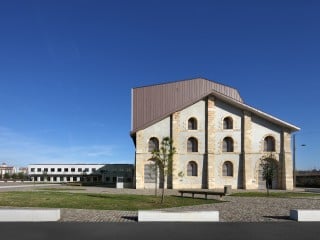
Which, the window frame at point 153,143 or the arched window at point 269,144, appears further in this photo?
the window frame at point 153,143

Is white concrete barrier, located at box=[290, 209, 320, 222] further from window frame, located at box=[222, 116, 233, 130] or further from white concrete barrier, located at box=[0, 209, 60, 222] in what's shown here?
window frame, located at box=[222, 116, 233, 130]

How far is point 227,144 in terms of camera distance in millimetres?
45469

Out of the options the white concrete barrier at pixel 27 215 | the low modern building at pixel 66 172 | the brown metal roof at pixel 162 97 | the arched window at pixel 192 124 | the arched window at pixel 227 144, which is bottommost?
the low modern building at pixel 66 172

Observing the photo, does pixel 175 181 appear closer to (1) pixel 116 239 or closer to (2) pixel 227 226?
(2) pixel 227 226

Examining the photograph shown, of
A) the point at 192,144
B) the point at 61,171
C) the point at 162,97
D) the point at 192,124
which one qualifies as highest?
the point at 162,97

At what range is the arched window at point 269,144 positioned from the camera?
44656mm

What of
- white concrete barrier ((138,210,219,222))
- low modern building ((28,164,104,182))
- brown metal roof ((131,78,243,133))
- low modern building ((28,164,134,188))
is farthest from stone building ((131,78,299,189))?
low modern building ((28,164,104,182))

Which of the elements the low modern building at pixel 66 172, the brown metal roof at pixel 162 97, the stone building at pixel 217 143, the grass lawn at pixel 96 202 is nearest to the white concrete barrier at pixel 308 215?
the grass lawn at pixel 96 202

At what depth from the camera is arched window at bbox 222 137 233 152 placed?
149 ft

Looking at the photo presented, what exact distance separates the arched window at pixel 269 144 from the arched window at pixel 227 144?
12.8ft

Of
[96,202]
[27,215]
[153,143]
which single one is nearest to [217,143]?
[153,143]

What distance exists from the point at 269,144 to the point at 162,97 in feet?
53.8

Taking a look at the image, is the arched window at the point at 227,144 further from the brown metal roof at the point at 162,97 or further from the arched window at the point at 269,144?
the brown metal roof at the point at 162,97

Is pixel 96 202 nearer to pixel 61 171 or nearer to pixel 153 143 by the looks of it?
pixel 153 143
